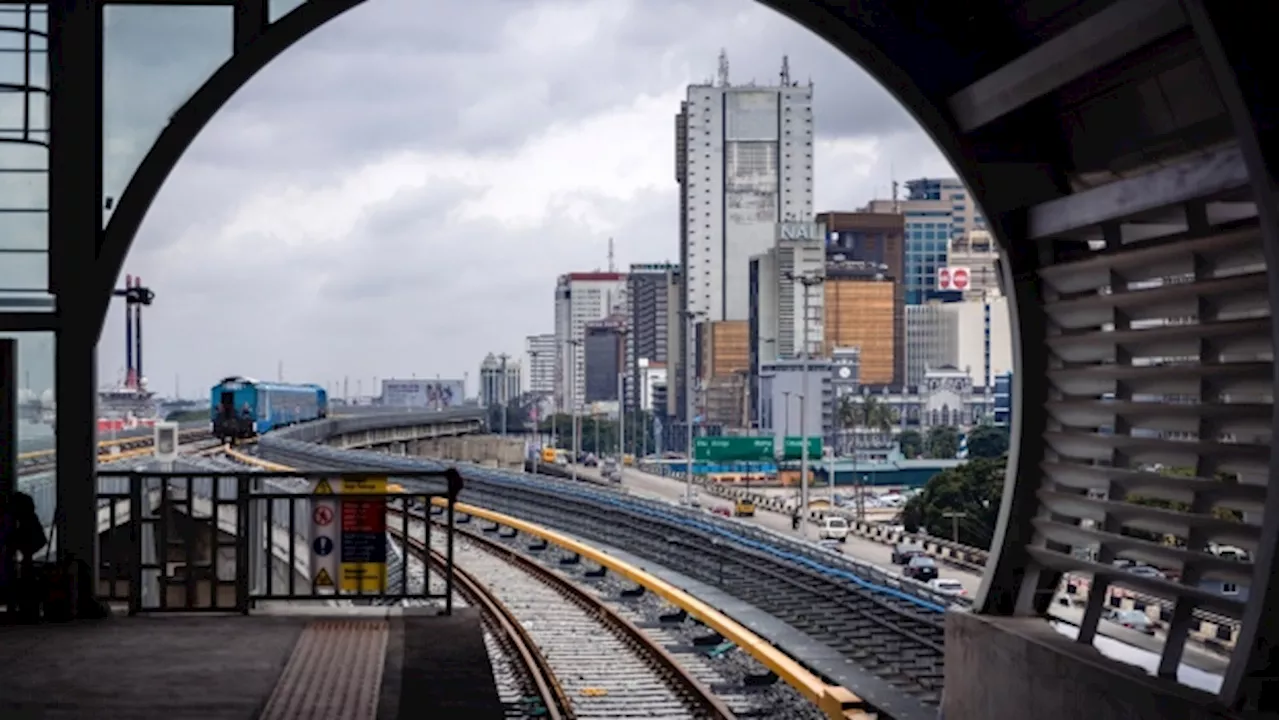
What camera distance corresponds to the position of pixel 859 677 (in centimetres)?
1237

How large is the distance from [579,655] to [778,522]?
45.5m

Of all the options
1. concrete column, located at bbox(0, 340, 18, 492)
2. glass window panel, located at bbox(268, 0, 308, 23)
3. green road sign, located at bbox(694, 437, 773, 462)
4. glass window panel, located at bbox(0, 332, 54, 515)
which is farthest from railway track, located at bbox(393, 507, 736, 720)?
green road sign, located at bbox(694, 437, 773, 462)

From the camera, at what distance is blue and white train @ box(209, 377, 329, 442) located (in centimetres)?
5484

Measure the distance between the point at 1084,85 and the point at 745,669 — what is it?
27.6 feet

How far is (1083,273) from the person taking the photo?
7840 millimetres

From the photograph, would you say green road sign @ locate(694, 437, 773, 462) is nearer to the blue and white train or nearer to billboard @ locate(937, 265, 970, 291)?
the blue and white train

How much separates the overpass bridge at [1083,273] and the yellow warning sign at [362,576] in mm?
1579

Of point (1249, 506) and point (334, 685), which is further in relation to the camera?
point (334, 685)

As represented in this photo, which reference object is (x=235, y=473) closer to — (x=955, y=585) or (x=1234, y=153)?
(x=1234, y=153)

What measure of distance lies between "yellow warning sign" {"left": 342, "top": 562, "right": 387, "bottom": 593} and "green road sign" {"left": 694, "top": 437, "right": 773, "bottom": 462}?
51010mm

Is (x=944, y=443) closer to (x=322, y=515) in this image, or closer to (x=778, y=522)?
(x=778, y=522)

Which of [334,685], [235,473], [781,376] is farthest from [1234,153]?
[781,376]

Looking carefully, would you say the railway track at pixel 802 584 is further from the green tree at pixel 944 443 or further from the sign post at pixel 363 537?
the green tree at pixel 944 443

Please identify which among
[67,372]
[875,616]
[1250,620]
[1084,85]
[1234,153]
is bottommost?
[875,616]
